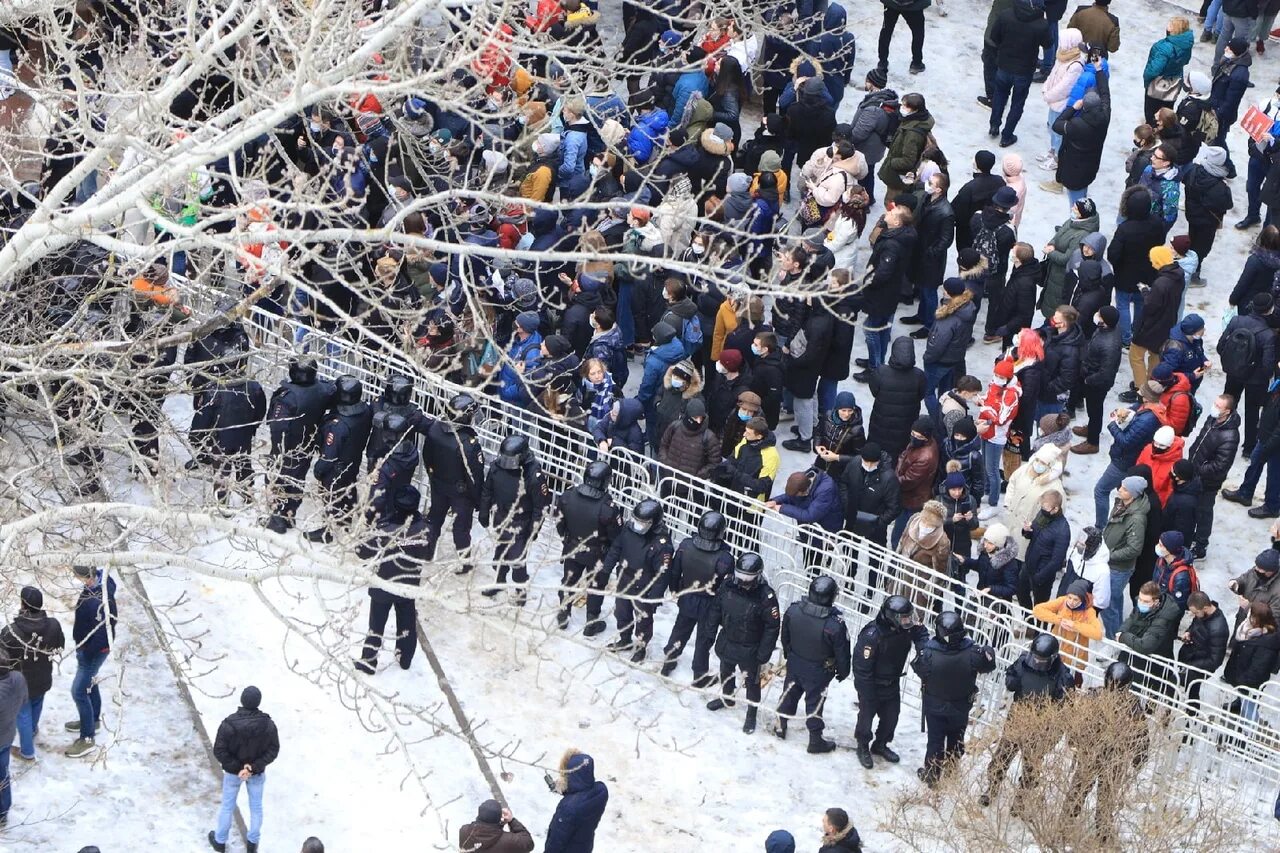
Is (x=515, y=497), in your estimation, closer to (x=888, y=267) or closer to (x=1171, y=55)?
(x=888, y=267)

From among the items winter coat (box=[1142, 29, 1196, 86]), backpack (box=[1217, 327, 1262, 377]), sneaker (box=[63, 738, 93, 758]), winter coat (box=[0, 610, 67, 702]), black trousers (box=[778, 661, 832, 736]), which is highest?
→ winter coat (box=[1142, 29, 1196, 86])

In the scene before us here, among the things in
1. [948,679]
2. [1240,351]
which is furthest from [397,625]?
[1240,351]

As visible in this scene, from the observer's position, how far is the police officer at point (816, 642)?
1728 centimetres

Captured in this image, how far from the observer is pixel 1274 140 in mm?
23641

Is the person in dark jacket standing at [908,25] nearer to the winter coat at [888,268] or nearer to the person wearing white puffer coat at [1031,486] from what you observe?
the winter coat at [888,268]

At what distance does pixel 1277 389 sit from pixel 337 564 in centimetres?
974

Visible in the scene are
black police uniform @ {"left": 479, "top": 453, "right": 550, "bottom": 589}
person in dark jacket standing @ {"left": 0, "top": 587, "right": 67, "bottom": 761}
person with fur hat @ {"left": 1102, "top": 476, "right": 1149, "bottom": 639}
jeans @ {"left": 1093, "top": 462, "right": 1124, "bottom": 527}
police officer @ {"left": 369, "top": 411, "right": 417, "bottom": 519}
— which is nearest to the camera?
person in dark jacket standing @ {"left": 0, "top": 587, "right": 67, "bottom": 761}

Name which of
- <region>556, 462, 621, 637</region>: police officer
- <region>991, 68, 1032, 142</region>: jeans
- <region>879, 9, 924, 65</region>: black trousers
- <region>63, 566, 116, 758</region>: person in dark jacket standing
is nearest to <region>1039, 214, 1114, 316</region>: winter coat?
<region>991, 68, 1032, 142</region>: jeans

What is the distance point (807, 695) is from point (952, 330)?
4180 mm

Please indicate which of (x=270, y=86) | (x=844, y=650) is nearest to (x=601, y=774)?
(x=844, y=650)

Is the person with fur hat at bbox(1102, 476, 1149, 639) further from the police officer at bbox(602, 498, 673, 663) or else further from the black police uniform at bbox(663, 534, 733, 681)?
the police officer at bbox(602, 498, 673, 663)

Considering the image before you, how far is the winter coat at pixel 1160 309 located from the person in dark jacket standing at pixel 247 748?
30.4ft

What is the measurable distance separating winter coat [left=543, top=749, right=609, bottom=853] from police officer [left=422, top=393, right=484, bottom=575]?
349 centimetres

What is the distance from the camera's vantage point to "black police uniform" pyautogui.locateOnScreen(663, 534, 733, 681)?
1780 centimetres
